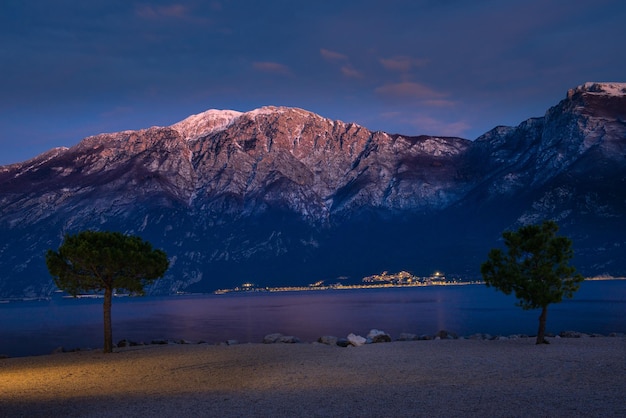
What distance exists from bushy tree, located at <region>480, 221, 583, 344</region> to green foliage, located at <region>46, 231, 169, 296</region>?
88.6ft

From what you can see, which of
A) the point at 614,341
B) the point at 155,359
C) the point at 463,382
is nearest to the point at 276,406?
the point at 463,382

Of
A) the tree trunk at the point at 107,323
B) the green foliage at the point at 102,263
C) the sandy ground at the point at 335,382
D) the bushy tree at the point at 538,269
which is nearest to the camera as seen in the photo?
the sandy ground at the point at 335,382

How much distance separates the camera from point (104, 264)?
42.0 meters

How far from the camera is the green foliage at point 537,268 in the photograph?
1628 inches

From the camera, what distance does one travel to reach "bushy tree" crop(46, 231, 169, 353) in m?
41.1

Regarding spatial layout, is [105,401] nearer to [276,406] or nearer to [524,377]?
[276,406]

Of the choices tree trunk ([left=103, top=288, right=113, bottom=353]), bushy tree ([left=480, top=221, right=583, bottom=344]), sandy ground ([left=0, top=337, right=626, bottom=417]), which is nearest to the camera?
sandy ground ([left=0, top=337, right=626, bottom=417])

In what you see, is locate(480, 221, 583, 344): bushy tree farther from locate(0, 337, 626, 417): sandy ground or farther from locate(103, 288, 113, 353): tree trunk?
locate(103, 288, 113, 353): tree trunk

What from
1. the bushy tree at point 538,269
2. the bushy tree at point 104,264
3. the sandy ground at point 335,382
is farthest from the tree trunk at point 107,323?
the bushy tree at point 538,269

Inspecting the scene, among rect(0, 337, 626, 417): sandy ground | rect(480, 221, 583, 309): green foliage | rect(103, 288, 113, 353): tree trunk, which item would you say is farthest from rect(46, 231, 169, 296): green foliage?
rect(480, 221, 583, 309): green foliage

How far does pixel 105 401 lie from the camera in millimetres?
24312

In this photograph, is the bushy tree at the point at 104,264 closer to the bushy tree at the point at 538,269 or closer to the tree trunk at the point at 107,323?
the tree trunk at the point at 107,323

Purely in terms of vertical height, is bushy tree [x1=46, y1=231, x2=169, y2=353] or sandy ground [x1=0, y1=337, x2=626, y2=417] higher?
bushy tree [x1=46, y1=231, x2=169, y2=353]

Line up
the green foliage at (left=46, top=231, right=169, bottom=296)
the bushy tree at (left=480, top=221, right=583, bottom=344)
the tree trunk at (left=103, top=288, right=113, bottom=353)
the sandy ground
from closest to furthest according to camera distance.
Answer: the sandy ground < the green foliage at (left=46, top=231, right=169, bottom=296) < the bushy tree at (left=480, top=221, right=583, bottom=344) < the tree trunk at (left=103, top=288, right=113, bottom=353)
